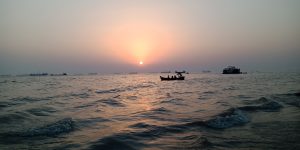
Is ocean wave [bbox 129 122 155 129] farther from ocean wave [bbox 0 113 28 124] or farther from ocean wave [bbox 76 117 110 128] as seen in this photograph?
ocean wave [bbox 0 113 28 124]

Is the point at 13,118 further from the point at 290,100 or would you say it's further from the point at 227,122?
the point at 290,100

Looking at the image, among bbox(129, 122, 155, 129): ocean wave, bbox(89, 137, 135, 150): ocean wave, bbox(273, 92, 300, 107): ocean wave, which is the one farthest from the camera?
bbox(273, 92, 300, 107): ocean wave

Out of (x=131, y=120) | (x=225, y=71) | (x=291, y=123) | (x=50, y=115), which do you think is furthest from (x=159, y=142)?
(x=225, y=71)

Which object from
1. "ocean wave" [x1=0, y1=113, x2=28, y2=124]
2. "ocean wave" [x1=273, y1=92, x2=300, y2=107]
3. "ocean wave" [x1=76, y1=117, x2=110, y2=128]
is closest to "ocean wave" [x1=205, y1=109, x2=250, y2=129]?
"ocean wave" [x1=76, y1=117, x2=110, y2=128]

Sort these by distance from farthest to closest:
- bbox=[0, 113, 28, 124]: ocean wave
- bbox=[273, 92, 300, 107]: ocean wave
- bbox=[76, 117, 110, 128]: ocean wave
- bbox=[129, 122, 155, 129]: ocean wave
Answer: bbox=[273, 92, 300, 107]: ocean wave
bbox=[0, 113, 28, 124]: ocean wave
bbox=[76, 117, 110, 128]: ocean wave
bbox=[129, 122, 155, 129]: ocean wave

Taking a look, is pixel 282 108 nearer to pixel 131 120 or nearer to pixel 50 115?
pixel 131 120

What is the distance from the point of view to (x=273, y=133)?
10656 millimetres

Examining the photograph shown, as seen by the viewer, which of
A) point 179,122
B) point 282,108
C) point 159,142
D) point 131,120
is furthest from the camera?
point 282,108

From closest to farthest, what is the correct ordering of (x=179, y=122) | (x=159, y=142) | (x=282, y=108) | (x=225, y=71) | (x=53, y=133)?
(x=159, y=142) → (x=53, y=133) → (x=179, y=122) → (x=282, y=108) → (x=225, y=71)

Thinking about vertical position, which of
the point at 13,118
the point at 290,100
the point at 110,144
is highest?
the point at 290,100

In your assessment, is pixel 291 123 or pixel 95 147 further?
pixel 291 123

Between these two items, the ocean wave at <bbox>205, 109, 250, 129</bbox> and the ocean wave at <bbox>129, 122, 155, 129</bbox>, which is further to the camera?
the ocean wave at <bbox>129, 122, 155, 129</bbox>

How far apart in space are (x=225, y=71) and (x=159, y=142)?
141 metres

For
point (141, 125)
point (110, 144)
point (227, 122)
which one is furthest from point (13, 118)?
point (227, 122)
